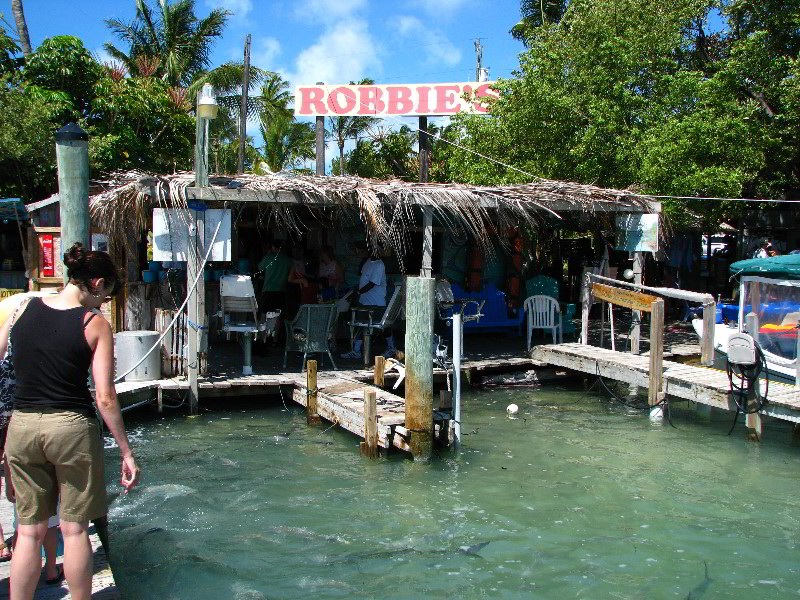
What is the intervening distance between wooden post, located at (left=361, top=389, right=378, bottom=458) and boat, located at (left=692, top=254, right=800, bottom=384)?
4495 mm

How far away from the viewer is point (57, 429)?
361cm

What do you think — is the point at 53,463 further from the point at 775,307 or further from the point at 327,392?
the point at 775,307

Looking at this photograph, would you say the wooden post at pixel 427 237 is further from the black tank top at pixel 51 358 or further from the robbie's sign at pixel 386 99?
the black tank top at pixel 51 358

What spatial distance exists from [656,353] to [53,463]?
855 centimetres

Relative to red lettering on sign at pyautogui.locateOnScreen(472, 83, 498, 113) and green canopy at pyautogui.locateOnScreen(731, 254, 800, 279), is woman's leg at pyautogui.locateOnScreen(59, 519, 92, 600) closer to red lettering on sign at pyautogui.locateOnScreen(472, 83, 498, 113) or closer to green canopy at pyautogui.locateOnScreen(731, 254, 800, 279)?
green canopy at pyautogui.locateOnScreen(731, 254, 800, 279)

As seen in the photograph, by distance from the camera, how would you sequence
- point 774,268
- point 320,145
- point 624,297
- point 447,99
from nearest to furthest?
point 774,268, point 624,297, point 447,99, point 320,145

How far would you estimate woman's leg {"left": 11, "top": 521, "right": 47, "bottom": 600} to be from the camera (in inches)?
143

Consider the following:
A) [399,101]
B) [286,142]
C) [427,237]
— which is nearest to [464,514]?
[427,237]

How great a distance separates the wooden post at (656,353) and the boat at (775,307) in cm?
86

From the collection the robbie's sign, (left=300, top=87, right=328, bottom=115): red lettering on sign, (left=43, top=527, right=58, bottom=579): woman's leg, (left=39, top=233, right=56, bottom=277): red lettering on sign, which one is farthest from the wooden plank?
(left=300, top=87, right=328, bottom=115): red lettering on sign

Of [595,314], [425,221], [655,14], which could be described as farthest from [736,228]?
[425,221]

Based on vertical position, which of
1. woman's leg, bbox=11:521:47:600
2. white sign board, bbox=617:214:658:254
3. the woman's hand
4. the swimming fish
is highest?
white sign board, bbox=617:214:658:254

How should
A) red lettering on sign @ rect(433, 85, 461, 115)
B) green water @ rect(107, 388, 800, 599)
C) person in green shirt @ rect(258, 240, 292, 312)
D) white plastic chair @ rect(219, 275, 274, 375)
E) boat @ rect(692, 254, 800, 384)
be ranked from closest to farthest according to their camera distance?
green water @ rect(107, 388, 800, 599)
boat @ rect(692, 254, 800, 384)
white plastic chair @ rect(219, 275, 274, 375)
person in green shirt @ rect(258, 240, 292, 312)
red lettering on sign @ rect(433, 85, 461, 115)

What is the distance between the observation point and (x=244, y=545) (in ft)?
21.1
